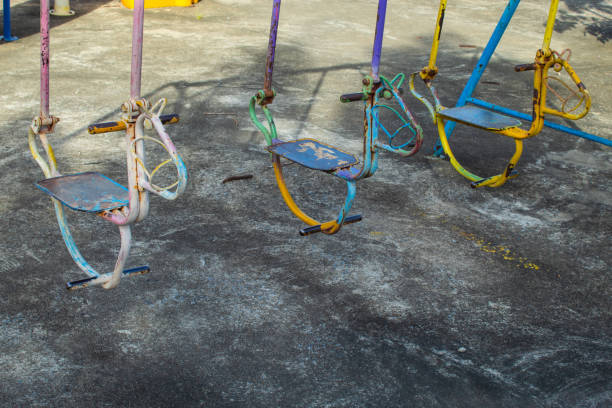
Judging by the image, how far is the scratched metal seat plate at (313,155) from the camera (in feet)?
9.22

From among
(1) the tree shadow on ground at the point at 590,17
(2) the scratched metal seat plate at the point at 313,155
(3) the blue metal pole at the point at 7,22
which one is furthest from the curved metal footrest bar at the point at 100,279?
(1) the tree shadow on ground at the point at 590,17

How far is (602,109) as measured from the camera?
6.19 meters

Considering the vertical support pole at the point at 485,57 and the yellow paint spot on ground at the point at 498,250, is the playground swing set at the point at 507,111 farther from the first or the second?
the yellow paint spot on ground at the point at 498,250

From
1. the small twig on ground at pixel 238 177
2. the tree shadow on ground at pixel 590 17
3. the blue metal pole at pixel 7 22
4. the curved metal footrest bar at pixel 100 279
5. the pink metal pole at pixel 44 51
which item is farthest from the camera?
the tree shadow on ground at pixel 590 17

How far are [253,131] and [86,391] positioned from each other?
3001mm

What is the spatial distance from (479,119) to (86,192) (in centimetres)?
264

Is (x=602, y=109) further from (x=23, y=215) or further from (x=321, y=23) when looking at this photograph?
(x=23, y=215)

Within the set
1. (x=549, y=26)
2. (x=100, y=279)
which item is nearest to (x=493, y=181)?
(x=549, y=26)

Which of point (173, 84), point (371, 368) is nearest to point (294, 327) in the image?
point (371, 368)

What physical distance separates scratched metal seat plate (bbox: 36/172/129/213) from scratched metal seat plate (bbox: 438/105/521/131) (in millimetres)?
2408

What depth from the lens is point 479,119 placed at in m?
4.25

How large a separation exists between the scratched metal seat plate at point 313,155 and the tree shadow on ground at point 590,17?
23.3 feet

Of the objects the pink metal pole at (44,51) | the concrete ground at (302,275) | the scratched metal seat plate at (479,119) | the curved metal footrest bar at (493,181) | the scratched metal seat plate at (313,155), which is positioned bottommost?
the concrete ground at (302,275)

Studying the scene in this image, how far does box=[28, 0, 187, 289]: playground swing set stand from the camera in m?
2.14
